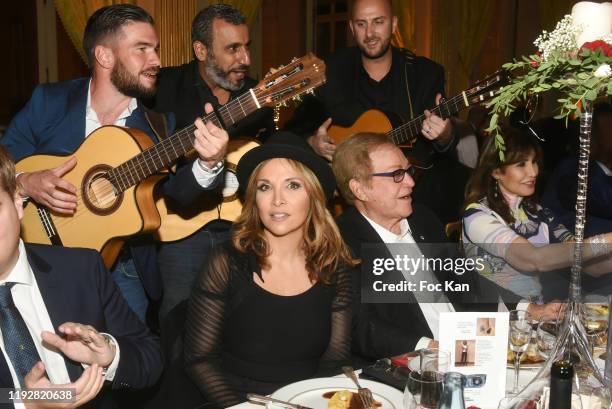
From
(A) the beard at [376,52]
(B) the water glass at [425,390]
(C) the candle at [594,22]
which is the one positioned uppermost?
(A) the beard at [376,52]

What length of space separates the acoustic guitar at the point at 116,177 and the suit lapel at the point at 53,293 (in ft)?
3.29

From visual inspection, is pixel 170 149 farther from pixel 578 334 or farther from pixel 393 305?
pixel 578 334

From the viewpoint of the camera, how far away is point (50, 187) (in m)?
2.86

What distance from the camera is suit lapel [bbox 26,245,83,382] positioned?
1.83 metres

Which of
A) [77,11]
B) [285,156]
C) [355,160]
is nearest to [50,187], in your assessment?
[285,156]

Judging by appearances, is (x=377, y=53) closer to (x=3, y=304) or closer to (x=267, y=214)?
(x=267, y=214)

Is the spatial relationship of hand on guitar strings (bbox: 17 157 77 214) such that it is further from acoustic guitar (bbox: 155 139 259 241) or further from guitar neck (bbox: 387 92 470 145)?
guitar neck (bbox: 387 92 470 145)

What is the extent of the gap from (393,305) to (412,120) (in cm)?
144

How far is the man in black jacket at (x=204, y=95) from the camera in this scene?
3.33m

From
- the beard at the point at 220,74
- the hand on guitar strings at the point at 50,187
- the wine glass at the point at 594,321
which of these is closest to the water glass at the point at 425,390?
the wine glass at the point at 594,321

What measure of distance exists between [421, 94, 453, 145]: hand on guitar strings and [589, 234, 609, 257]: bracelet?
926 mm

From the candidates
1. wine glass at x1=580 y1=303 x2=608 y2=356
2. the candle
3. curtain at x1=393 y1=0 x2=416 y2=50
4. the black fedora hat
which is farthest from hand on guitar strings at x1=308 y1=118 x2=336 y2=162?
curtain at x1=393 y1=0 x2=416 y2=50

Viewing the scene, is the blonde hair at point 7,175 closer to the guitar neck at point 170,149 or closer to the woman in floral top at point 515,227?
the guitar neck at point 170,149

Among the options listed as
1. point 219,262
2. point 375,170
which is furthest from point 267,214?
point 375,170
